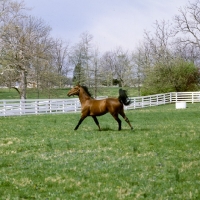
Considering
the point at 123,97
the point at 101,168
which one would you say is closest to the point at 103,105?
the point at 123,97

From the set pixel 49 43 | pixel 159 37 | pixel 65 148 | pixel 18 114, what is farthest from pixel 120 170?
pixel 159 37

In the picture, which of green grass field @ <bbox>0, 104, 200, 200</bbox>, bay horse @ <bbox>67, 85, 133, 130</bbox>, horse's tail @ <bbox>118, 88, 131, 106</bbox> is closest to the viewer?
green grass field @ <bbox>0, 104, 200, 200</bbox>

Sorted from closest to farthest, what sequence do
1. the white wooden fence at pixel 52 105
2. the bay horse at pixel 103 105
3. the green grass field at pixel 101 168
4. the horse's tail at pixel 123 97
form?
the green grass field at pixel 101 168, the horse's tail at pixel 123 97, the bay horse at pixel 103 105, the white wooden fence at pixel 52 105

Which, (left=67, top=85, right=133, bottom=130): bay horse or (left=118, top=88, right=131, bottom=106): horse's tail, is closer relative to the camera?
(left=118, top=88, right=131, bottom=106): horse's tail

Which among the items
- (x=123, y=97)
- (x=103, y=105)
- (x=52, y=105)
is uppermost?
(x=123, y=97)

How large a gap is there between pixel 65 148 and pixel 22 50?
105ft

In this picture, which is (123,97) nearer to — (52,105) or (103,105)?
(103,105)

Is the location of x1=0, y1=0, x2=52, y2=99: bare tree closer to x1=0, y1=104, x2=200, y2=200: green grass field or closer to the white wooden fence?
the white wooden fence

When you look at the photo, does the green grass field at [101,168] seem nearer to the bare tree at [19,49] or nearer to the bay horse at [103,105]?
the bay horse at [103,105]

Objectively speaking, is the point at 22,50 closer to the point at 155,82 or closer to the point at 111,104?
the point at 155,82

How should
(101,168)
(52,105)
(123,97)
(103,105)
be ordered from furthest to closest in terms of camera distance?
(52,105)
(103,105)
(123,97)
(101,168)

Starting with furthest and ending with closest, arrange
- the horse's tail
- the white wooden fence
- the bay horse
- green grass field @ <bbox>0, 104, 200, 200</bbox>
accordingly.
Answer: the white wooden fence < the bay horse < the horse's tail < green grass field @ <bbox>0, 104, 200, 200</bbox>

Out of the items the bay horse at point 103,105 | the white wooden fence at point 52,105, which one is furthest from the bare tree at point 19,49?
the bay horse at point 103,105

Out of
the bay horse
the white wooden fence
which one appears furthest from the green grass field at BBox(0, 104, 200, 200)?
the white wooden fence
